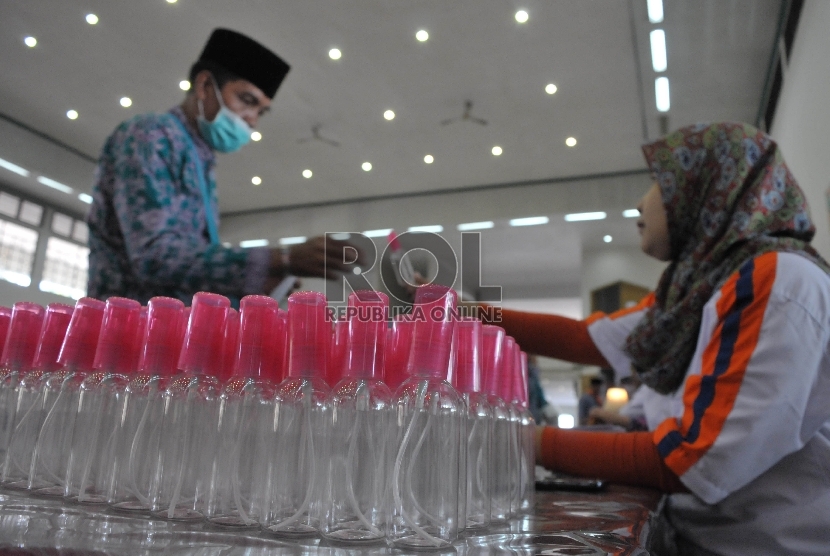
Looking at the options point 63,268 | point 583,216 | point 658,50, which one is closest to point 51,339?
point 658,50

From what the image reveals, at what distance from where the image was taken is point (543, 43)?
434 centimetres

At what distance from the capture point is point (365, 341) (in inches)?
20.4

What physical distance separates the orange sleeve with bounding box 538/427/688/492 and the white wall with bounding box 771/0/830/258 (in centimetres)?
219

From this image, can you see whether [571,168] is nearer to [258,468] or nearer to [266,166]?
[266,166]

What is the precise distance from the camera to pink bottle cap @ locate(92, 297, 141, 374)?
23.9 inches

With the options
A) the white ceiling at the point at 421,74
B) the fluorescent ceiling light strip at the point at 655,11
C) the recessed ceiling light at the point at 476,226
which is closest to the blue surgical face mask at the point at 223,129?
the white ceiling at the point at 421,74

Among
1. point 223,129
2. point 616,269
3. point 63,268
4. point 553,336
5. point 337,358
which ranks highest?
point 616,269

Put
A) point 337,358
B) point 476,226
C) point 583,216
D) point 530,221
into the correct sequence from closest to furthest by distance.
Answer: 1. point 337,358
2. point 583,216
3. point 530,221
4. point 476,226

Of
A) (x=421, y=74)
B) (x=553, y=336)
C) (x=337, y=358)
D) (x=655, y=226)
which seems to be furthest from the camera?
(x=421, y=74)

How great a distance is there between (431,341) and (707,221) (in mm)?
992

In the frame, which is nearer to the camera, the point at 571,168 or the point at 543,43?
the point at 543,43

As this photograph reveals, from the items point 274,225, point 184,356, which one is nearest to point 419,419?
point 184,356

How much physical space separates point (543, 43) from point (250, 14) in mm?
2172

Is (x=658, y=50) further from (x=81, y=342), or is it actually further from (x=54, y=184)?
(x=54, y=184)
